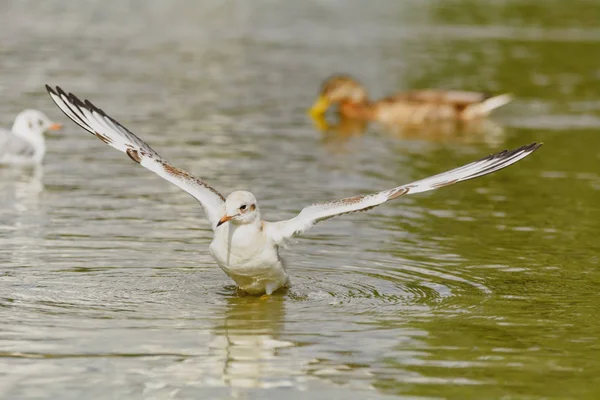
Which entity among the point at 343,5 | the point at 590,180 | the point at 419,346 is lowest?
the point at 419,346

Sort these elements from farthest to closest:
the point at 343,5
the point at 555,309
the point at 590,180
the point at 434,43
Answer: the point at 343,5, the point at 434,43, the point at 590,180, the point at 555,309

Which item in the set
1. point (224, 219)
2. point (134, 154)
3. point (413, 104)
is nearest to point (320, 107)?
point (413, 104)

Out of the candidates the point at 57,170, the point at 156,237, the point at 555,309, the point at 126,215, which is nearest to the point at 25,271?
the point at 156,237

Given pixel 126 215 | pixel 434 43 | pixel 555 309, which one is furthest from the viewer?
pixel 434 43

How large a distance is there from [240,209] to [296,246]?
10.5ft

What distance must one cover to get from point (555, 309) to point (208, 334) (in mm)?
3090

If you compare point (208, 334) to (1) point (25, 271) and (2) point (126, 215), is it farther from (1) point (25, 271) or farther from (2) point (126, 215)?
(2) point (126, 215)

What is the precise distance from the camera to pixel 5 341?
9812 millimetres

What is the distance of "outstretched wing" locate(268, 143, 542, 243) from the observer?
11.0 meters

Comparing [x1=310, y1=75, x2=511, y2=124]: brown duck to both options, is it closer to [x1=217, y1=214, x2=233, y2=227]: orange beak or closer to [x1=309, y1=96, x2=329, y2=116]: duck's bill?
[x1=309, y1=96, x2=329, y2=116]: duck's bill

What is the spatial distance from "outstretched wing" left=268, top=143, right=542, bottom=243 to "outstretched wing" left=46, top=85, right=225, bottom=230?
0.60 meters

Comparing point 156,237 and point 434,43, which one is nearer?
point 156,237

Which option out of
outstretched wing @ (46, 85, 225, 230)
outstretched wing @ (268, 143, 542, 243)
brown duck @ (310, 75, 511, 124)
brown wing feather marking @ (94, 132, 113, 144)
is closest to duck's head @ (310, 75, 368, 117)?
brown duck @ (310, 75, 511, 124)

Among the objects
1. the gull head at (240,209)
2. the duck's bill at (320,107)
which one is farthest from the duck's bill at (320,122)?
the gull head at (240,209)
